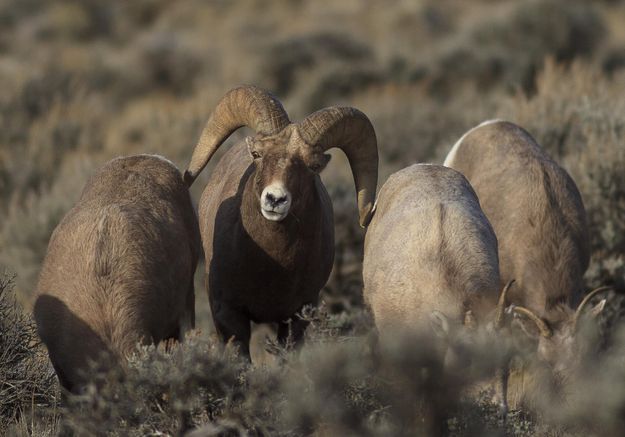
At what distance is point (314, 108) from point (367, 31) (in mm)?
13332

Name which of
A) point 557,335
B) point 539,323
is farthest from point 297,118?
point 539,323

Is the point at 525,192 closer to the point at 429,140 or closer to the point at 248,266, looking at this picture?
the point at 248,266

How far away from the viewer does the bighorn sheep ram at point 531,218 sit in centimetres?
859

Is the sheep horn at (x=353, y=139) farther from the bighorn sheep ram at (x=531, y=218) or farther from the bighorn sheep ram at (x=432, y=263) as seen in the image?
the bighorn sheep ram at (x=531, y=218)

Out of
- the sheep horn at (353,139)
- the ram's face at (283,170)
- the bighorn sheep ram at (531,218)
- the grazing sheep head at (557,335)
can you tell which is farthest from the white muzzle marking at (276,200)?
the bighorn sheep ram at (531,218)

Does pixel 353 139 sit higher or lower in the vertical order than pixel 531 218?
higher

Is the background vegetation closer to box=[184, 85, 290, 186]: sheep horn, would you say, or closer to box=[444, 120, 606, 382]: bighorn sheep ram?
box=[444, 120, 606, 382]: bighorn sheep ram

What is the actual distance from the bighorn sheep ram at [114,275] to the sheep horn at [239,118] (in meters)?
0.68

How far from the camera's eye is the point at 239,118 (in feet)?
27.0

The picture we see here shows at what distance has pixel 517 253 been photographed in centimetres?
888

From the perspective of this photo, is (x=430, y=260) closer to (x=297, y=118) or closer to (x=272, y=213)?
(x=272, y=213)

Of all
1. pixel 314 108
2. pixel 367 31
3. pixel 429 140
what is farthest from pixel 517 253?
pixel 367 31

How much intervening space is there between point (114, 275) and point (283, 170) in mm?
1337

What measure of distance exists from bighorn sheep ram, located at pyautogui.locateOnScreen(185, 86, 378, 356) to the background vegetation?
385mm
